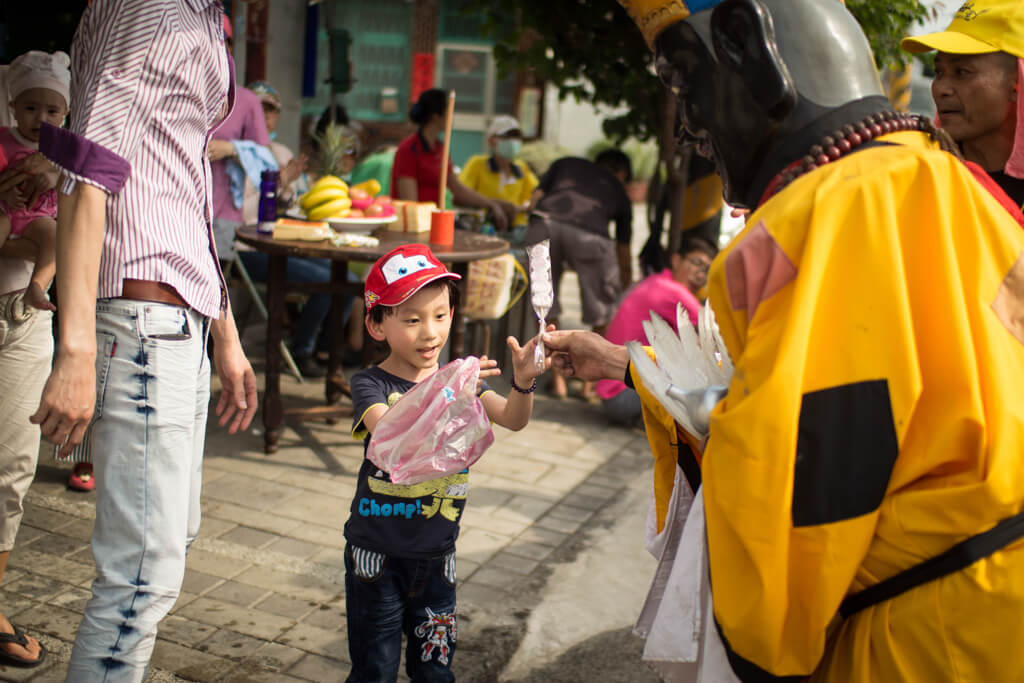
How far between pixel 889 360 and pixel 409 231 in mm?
4598

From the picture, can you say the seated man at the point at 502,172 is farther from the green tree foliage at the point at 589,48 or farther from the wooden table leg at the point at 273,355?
the wooden table leg at the point at 273,355

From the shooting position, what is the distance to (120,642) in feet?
6.70

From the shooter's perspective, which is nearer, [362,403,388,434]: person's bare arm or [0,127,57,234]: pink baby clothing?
[362,403,388,434]: person's bare arm

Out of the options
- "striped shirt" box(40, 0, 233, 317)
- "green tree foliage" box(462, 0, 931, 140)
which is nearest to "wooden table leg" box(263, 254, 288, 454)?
"striped shirt" box(40, 0, 233, 317)

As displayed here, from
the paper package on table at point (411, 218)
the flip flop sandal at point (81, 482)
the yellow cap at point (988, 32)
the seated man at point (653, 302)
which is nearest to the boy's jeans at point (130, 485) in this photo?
the yellow cap at point (988, 32)

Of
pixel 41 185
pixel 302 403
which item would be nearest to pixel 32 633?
pixel 41 185

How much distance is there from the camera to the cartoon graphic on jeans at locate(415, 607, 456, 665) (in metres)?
2.61

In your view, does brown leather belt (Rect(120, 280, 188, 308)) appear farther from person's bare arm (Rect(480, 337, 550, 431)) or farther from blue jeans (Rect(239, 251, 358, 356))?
blue jeans (Rect(239, 251, 358, 356))

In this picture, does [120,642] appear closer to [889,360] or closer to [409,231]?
[889,360]

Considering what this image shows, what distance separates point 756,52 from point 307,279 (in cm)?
540

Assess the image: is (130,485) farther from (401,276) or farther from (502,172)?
(502,172)

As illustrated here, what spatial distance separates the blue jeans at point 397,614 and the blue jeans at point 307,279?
4076 mm

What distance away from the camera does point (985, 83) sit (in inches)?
92.9

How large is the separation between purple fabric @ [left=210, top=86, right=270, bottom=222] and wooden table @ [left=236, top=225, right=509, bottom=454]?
29.0 inches
